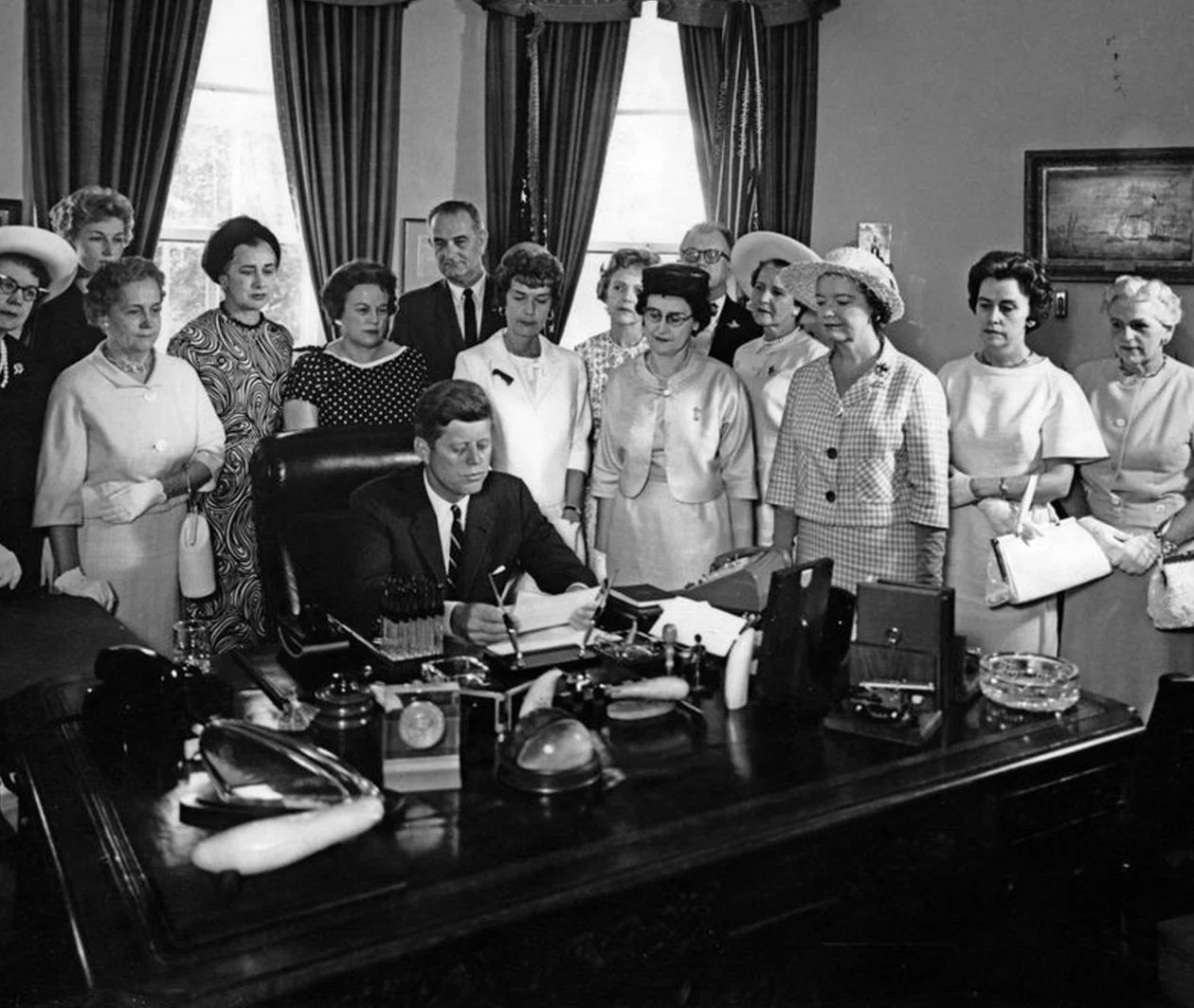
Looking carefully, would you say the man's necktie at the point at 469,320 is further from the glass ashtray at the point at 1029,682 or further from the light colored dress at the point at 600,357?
the glass ashtray at the point at 1029,682

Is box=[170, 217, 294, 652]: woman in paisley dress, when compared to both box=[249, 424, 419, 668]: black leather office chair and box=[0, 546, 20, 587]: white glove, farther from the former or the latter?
box=[249, 424, 419, 668]: black leather office chair

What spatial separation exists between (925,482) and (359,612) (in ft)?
5.71

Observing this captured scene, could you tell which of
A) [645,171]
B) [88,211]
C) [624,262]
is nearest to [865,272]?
[624,262]

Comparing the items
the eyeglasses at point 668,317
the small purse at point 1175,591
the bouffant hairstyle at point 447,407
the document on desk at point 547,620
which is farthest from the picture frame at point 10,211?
the small purse at point 1175,591

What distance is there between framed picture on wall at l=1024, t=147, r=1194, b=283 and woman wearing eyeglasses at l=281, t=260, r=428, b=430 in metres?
3.14

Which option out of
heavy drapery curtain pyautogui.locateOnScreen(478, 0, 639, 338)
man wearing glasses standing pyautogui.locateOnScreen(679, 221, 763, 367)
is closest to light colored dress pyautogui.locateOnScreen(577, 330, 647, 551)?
man wearing glasses standing pyautogui.locateOnScreen(679, 221, 763, 367)

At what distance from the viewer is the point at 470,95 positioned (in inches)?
260

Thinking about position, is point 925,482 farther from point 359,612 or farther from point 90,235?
point 90,235

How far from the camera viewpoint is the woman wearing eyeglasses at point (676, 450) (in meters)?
4.34

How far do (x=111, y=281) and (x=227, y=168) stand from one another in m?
2.46

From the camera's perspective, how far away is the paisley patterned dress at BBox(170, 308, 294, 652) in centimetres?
438

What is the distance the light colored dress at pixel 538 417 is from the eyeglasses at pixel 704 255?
1.13 metres

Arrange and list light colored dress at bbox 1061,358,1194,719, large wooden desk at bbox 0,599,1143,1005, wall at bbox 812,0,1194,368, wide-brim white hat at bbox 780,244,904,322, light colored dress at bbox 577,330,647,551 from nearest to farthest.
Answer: large wooden desk at bbox 0,599,1143,1005 → wide-brim white hat at bbox 780,244,904,322 → light colored dress at bbox 1061,358,1194,719 → light colored dress at bbox 577,330,647,551 → wall at bbox 812,0,1194,368

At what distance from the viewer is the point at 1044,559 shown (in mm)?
3920
